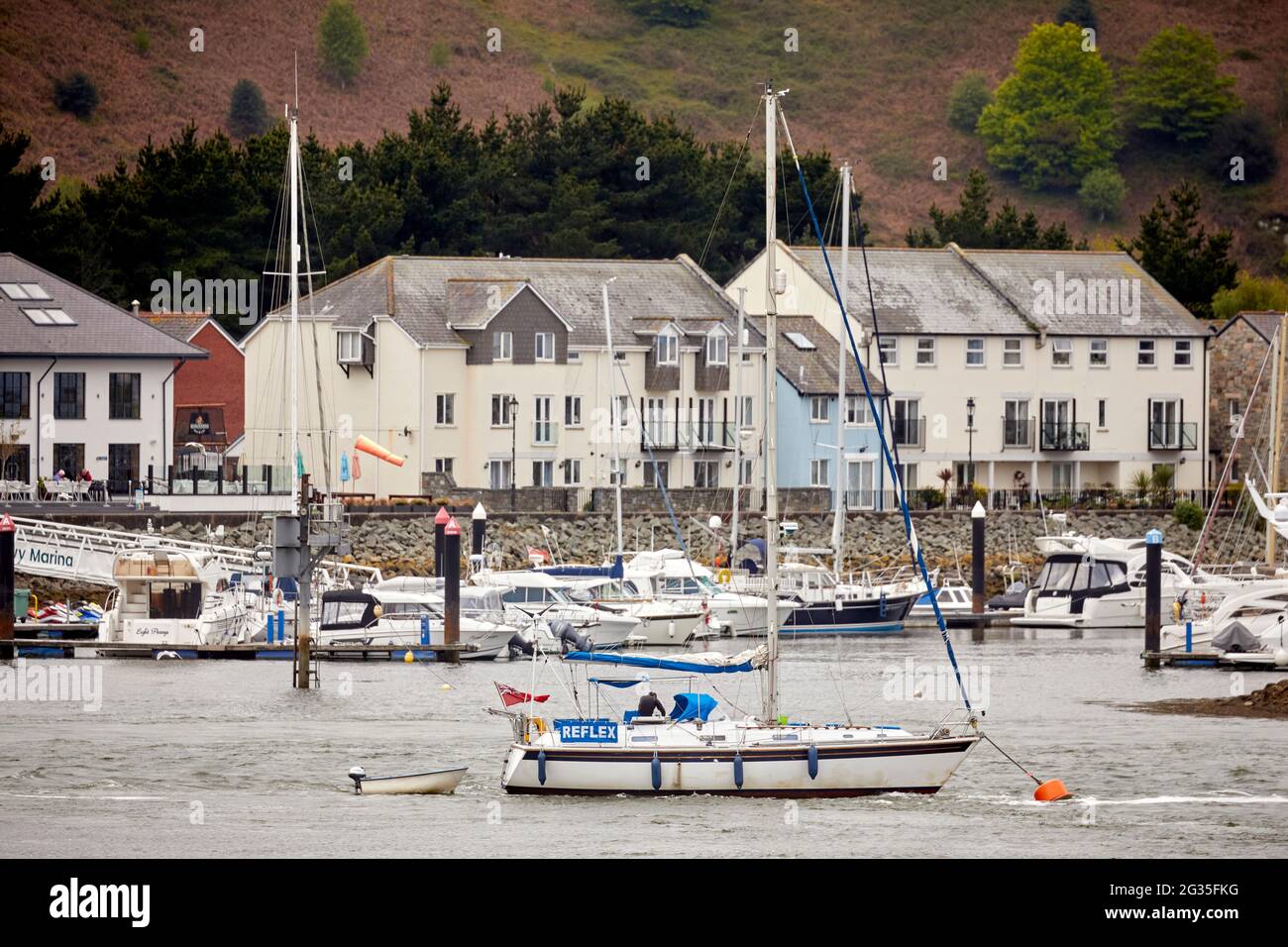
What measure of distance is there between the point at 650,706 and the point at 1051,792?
666 cm

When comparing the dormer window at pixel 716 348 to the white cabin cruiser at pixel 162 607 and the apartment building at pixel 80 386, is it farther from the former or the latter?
the white cabin cruiser at pixel 162 607

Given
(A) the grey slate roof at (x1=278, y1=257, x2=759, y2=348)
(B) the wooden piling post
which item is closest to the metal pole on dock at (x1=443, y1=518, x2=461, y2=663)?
(B) the wooden piling post

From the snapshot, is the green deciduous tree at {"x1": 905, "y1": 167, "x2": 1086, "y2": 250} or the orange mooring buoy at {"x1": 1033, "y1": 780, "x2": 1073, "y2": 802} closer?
the orange mooring buoy at {"x1": 1033, "y1": 780, "x2": 1073, "y2": 802}

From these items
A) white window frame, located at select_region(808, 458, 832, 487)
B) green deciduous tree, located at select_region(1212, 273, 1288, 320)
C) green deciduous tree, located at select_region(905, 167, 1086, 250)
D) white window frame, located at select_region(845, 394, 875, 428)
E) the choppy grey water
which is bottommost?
the choppy grey water

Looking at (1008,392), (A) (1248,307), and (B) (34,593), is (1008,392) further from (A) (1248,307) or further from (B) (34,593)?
(B) (34,593)

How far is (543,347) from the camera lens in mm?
86750

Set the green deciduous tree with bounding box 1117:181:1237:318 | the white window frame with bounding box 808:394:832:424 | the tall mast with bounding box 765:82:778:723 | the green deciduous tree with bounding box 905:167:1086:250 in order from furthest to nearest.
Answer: the green deciduous tree with bounding box 905:167:1086:250, the green deciduous tree with bounding box 1117:181:1237:318, the white window frame with bounding box 808:394:832:424, the tall mast with bounding box 765:82:778:723

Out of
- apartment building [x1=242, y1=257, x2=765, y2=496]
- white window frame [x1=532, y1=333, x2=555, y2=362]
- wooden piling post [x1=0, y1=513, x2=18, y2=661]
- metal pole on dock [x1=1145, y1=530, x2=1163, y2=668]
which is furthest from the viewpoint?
white window frame [x1=532, y1=333, x2=555, y2=362]

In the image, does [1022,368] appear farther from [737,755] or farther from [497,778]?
[737,755]

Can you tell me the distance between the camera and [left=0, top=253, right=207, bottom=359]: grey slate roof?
79.7m

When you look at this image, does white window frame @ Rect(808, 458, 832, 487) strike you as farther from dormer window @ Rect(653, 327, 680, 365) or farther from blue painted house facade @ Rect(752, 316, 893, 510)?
dormer window @ Rect(653, 327, 680, 365)

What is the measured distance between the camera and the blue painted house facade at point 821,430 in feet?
295

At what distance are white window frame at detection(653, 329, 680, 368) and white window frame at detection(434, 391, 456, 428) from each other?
810cm
